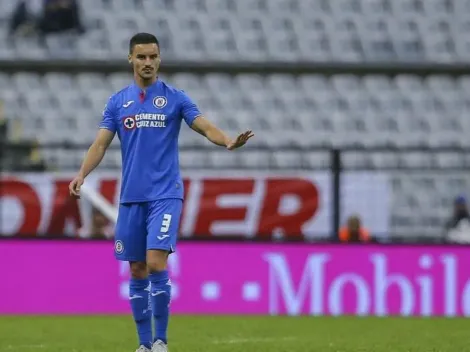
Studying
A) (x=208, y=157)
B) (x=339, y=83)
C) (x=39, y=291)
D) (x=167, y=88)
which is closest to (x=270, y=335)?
(x=167, y=88)

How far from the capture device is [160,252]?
7.39 m

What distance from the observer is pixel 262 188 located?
46.6 feet

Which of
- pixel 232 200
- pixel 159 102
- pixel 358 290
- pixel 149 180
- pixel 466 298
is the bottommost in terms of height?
pixel 466 298

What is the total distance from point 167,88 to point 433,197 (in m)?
8.36

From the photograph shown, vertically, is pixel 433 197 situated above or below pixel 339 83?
below

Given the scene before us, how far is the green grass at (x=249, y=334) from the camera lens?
8852 mm

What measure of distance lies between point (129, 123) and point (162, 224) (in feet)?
2.13

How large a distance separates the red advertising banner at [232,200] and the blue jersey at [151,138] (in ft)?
21.5

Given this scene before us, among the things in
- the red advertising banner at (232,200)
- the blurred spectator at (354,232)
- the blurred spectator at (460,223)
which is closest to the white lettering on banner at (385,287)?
the blurred spectator at (354,232)

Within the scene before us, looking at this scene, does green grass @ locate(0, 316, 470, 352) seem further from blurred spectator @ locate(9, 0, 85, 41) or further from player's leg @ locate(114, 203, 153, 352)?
blurred spectator @ locate(9, 0, 85, 41)

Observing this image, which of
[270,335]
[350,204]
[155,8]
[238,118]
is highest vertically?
[155,8]

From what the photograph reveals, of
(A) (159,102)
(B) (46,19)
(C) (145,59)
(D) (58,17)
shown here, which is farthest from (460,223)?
(C) (145,59)

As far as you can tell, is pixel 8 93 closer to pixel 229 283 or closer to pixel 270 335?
pixel 229 283

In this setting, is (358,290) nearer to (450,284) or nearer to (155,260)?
(450,284)
